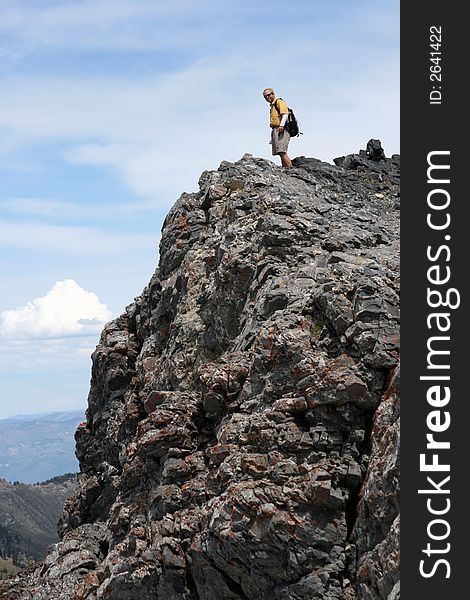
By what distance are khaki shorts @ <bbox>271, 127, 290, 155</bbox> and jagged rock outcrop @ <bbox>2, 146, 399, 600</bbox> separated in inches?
54.3

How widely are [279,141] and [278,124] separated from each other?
4.62 ft

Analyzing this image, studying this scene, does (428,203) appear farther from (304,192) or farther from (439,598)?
(304,192)

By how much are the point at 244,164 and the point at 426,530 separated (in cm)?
2658

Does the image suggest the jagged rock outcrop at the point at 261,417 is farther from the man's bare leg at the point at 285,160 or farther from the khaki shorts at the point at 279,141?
the man's bare leg at the point at 285,160

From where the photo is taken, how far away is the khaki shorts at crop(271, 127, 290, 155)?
133 feet

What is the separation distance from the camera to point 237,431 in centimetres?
2517

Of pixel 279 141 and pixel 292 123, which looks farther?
pixel 279 141

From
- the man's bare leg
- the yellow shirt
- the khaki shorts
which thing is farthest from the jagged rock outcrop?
the yellow shirt

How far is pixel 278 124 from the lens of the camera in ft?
130

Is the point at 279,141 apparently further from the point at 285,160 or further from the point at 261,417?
the point at 261,417

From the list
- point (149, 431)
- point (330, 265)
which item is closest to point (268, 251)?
point (330, 265)

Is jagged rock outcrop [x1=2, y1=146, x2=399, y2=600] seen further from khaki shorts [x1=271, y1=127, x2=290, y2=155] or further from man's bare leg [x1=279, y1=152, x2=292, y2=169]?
man's bare leg [x1=279, y1=152, x2=292, y2=169]

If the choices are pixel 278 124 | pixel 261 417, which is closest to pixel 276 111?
pixel 278 124

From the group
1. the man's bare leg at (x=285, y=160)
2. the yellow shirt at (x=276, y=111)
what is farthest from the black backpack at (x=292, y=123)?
the man's bare leg at (x=285, y=160)
